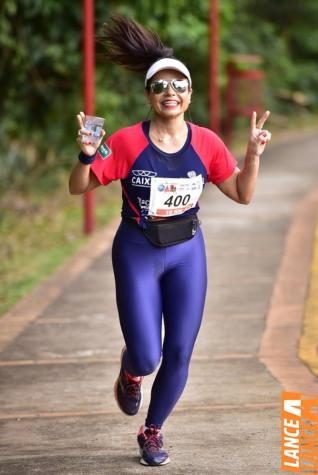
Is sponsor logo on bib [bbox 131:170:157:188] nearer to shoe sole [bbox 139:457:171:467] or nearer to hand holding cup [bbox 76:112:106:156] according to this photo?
hand holding cup [bbox 76:112:106:156]

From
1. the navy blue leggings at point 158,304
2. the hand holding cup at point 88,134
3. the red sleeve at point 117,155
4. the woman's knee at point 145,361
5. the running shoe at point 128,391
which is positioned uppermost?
the hand holding cup at point 88,134

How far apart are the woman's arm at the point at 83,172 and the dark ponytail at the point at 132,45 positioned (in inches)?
21.9

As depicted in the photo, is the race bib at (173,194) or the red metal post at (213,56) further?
the red metal post at (213,56)

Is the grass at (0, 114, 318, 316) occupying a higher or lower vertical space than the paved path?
lower

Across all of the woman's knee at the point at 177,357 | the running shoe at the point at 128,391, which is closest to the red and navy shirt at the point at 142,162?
the woman's knee at the point at 177,357

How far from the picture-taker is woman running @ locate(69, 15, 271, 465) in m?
5.38

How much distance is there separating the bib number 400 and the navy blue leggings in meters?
0.20

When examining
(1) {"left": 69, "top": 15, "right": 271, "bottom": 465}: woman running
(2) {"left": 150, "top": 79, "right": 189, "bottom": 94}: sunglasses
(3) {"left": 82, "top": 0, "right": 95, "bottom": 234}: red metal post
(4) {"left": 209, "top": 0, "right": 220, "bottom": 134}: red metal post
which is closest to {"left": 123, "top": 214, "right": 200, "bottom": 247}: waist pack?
(1) {"left": 69, "top": 15, "right": 271, "bottom": 465}: woman running

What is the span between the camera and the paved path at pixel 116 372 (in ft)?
18.3

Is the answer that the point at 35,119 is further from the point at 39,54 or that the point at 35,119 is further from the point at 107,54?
the point at 107,54

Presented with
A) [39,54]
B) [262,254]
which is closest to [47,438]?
[262,254]

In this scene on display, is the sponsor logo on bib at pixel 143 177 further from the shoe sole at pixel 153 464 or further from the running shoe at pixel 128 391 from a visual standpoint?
the shoe sole at pixel 153 464

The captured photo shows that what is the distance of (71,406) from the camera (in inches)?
258

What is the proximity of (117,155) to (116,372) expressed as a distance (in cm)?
230
